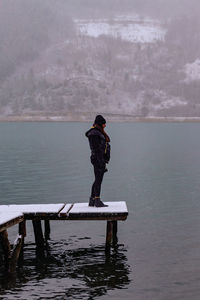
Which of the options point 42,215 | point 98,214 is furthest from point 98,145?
point 42,215

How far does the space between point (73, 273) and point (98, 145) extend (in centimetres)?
506

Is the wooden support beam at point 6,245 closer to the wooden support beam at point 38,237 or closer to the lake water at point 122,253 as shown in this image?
the lake water at point 122,253

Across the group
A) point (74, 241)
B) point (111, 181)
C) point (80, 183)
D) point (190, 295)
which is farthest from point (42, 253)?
point (111, 181)

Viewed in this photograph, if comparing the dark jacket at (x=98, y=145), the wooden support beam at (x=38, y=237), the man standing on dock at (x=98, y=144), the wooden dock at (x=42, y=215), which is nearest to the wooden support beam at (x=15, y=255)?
the wooden dock at (x=42, y=215)

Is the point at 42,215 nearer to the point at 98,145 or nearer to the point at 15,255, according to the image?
the point at 15,255

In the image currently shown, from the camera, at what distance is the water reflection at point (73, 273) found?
14.4m

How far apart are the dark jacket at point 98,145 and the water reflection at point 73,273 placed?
4.04 metres

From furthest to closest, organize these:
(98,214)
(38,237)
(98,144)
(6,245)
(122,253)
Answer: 1. (38,237)
2. (122,253)
3. (98,144)
4. (98,214)
5. (6,245)

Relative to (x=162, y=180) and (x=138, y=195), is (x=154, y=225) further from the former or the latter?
(x=162, y=180)

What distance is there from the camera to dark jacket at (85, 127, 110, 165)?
1717 cm

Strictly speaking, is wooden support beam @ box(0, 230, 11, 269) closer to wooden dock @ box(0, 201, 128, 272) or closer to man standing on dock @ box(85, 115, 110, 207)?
wooden dock @ box(0, 201, 128, 272)

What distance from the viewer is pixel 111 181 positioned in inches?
1778

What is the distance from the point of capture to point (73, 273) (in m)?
16.0

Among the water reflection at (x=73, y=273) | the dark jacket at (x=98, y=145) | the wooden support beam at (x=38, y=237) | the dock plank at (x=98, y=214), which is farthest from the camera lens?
the wooden support beam at (x=38, y=237)
